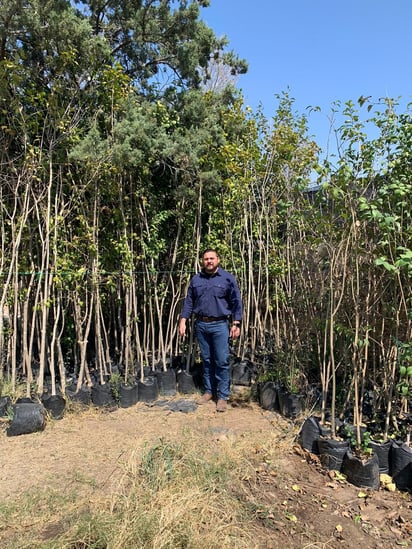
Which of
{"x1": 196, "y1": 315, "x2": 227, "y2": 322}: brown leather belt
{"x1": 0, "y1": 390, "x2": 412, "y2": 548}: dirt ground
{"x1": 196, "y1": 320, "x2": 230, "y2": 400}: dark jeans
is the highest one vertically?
{"x1": 196, "y1": 315, "x2": 227, "y2": 322}: brown leather belt

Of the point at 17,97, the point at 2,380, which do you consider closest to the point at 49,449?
the point at 2,380

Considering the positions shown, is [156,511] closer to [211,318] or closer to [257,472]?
[257,472]

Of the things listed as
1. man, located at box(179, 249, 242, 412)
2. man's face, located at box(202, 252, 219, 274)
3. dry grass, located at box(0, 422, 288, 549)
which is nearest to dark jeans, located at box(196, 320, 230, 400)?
man, located at box(179, 249, 242, 412)

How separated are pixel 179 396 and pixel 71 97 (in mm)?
3196

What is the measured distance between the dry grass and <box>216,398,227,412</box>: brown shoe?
122cm

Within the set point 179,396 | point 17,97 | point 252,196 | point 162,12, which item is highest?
point 162,12

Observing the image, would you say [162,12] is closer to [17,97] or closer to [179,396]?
[17,97]

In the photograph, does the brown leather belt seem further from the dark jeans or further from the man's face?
the man's face

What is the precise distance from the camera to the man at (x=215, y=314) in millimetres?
4227

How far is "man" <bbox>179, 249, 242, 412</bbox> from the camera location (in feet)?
13.9

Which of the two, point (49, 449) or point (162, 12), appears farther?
point (162, 12)

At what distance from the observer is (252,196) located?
5.08 metres

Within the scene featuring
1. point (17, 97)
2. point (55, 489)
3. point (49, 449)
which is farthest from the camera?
point (17, 97)

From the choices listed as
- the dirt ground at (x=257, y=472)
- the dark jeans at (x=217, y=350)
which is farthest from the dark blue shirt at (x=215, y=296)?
the dirt ground at (x=257, y=472)
